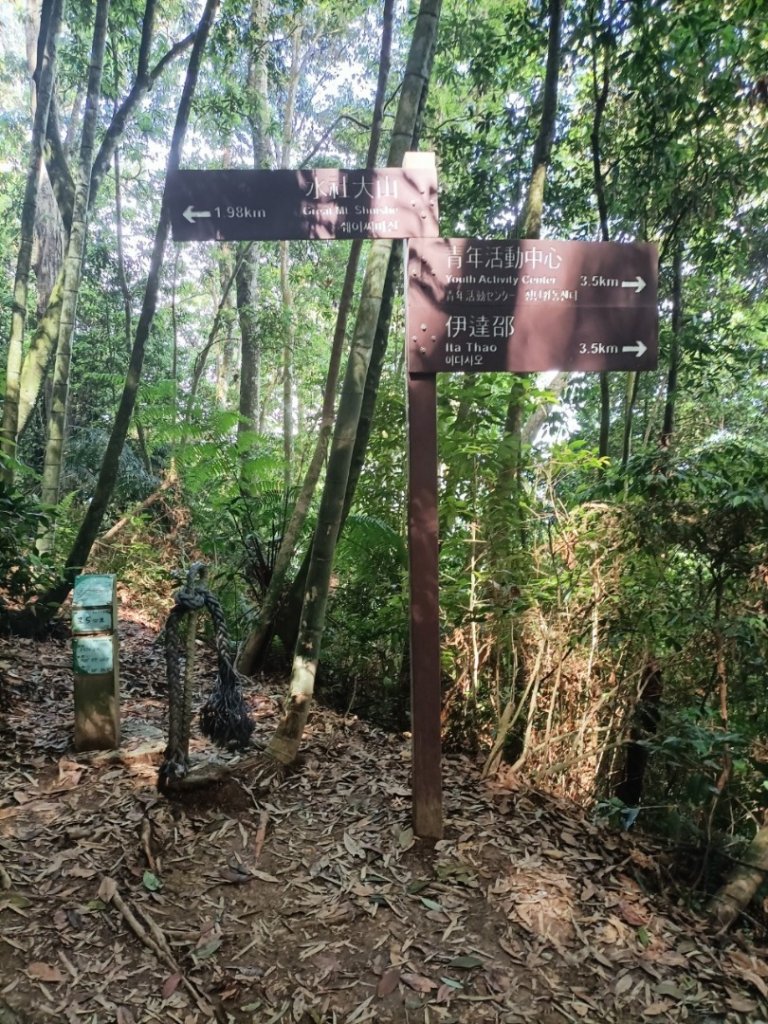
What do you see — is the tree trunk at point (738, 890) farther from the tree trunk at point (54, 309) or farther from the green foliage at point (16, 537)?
the tree trunk at point (54, 309)

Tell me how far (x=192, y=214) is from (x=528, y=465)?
254cm

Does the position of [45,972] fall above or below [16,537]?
below

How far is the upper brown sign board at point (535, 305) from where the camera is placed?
278 cm

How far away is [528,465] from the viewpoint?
14.2 ft

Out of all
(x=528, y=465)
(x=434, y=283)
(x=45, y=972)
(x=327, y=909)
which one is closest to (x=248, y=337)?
(x=528, y=465)

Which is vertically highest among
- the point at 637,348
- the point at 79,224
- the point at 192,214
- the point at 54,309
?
the point at 79,224

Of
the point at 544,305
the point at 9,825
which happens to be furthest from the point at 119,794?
the point at 544,305

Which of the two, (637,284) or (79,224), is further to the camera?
(79,224)

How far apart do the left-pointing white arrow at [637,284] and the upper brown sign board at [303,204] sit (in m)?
0.87

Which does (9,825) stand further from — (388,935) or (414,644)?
(414,644)

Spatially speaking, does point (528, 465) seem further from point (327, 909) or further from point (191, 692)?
point (327, 909)

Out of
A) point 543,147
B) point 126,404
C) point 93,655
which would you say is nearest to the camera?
point 93,655

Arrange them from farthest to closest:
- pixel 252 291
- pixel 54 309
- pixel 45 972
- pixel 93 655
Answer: pixel 252 291, pixel 54 309, pixel 93 655, pixel 45 972

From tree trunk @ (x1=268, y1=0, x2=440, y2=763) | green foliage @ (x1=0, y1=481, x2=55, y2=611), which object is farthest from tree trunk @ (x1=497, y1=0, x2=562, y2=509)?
green foliage @ (x1=0, y1=481, x2=55, y2=611)
